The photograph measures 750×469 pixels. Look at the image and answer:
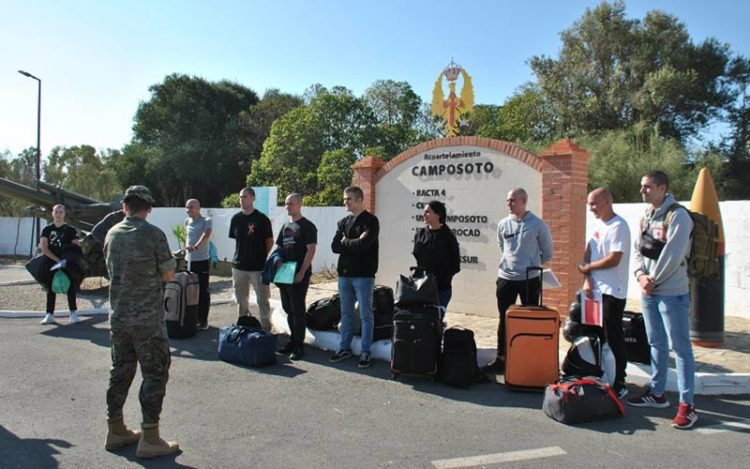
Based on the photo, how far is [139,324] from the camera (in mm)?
3930

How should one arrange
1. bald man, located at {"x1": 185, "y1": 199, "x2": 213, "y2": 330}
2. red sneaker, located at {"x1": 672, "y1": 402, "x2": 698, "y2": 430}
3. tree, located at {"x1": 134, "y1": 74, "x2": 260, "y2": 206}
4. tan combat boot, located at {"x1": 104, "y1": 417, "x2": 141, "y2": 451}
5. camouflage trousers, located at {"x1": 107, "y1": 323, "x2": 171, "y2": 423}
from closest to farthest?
camouflage trousers, located at {"x1": 107, "y1": 323, "x2": 171, "y2": 423} < tan combat boot, located at {"x1": 104, "y1": 417, "x2": 141, "y2": 451} < red sneaker, located at {"x1": 672, "y1": 402, "x2": 698, "y2": 430} < bald man, located at {"x1": 185, "y1": 199, "x2": 213, "y2": 330} < tree, located at {"x1": 134, "y1": 74, "x2": 260, "y2": 206}

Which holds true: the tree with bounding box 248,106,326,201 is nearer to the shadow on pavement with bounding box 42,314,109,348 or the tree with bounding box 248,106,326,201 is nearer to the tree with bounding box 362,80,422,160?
the tree with bounding box 362,80,422,160

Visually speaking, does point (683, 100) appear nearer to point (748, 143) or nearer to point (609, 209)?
point (748, 143)

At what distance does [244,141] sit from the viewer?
135 feet

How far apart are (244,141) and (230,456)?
127 feet

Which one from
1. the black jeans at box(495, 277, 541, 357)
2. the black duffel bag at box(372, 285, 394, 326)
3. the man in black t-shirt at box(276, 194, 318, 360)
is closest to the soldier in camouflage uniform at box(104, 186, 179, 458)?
the man in black t-shirt at box(276, 194, 318, 360)

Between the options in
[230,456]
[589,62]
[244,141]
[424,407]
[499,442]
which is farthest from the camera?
[244,141]

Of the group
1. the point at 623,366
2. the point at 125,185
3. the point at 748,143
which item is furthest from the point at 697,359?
the point at 125,185

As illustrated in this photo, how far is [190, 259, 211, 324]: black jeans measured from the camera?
27.0ft

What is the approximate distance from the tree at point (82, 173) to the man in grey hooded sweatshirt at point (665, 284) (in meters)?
37.9

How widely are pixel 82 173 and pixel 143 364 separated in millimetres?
43758

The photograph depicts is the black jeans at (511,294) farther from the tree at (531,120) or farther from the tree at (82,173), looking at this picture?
the tree at (82,173)

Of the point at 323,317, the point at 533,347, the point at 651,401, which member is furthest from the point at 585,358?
the point at 323,317

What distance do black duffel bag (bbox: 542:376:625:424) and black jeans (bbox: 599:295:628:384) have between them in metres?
0.55
